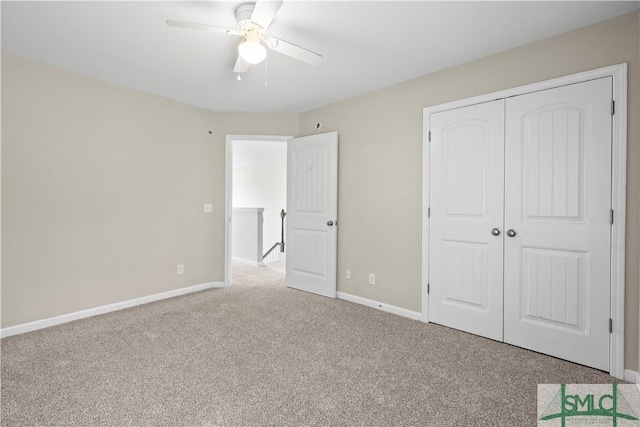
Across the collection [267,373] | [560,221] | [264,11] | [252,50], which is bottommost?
[267,373]

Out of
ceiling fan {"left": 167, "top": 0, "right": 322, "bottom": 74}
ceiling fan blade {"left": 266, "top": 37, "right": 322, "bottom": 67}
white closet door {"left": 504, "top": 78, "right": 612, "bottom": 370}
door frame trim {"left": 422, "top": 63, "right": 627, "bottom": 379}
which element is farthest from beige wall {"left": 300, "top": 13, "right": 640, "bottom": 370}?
ceiling fan {"left": 167, "top": 0, "right": 322, "bottom": 74}

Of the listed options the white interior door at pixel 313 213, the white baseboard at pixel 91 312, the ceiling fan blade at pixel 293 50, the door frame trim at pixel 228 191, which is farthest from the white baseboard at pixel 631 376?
the white baseboard at pixel 91 312

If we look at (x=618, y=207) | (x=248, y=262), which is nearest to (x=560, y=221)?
(x=618, y=207)

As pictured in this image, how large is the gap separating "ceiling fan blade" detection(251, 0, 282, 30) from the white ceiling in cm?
23

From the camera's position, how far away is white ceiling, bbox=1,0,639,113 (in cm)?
207

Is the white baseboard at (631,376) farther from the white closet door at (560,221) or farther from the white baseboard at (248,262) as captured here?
the white baseboard at (248,262)

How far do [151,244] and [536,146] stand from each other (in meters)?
3.92

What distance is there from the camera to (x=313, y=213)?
4.11m

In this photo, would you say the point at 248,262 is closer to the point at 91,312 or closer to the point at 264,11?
the point at 91,312

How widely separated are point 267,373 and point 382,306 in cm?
169

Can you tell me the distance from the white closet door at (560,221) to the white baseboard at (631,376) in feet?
0.40

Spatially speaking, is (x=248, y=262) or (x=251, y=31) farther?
(x=248, y=262)

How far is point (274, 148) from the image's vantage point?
6.52 metres

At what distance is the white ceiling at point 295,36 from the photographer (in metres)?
2.07
